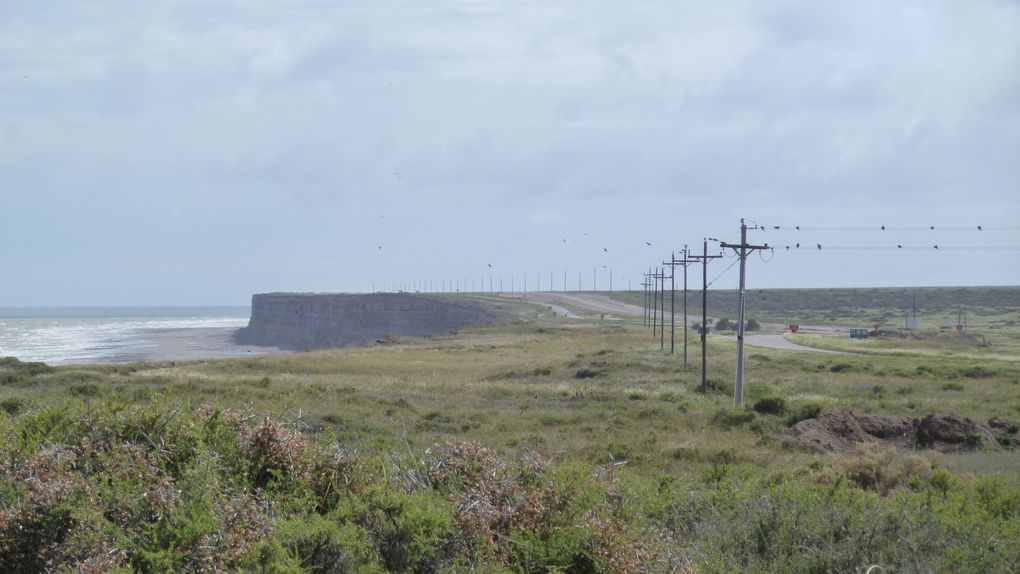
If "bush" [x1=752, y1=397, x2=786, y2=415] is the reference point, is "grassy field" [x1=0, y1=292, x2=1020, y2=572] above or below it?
above

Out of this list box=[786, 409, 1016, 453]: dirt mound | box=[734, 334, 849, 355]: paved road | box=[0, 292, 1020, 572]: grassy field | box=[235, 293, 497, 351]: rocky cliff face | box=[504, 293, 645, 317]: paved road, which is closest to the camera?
box=[0, 292, 1020, 572]: grassy field

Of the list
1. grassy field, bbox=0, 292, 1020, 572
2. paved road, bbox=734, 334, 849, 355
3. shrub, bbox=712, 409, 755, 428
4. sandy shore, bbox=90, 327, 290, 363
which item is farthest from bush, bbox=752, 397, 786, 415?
sandy shore, bbox=90, 327, 290, 363

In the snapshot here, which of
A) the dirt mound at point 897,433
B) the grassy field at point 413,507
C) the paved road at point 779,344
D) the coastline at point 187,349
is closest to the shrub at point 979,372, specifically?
the paved road at point 779,344

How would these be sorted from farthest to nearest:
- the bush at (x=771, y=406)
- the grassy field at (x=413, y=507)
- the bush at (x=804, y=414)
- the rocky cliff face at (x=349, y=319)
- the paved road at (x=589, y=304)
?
the paved road at (x=589, y=304) → the rocky cliff face at (x=349, y=319) → the bush at (x=771, y=406) → the bush at (x=804, y=414) → the grassy field at (x=413, y=507)

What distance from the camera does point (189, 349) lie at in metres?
122

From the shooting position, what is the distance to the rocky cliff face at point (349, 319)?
138 meters

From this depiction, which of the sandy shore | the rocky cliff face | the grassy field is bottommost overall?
the sandy shore

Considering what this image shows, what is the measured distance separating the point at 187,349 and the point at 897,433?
109737 mm

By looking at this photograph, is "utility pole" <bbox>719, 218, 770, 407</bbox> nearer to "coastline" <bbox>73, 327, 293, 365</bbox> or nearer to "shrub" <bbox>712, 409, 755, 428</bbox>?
"shrub" <bbox>712, 409, 755, 428</bbox>

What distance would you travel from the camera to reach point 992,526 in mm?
9547

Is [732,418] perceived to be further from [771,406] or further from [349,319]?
[349,319]

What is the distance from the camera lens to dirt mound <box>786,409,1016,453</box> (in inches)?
918

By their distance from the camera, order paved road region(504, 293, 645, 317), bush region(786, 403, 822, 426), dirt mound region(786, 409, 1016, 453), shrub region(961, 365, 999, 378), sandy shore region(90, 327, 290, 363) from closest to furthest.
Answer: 1. dirt mound region(786, 409, 1016, 453)
2. bush region(786, 403, 822, 426)
3. shrub region(961, 365, 999, 378)
4. sandy shore region(90, 327, 290, 363)
5. paved road region(504, 293, 645, 317)

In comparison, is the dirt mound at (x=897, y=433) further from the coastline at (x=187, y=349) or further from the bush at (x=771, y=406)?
the coastline at (x=187, y=349)
